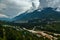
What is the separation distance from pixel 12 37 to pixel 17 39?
4.29 meters

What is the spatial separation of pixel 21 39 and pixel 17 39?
15.5ft

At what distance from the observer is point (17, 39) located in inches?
4368

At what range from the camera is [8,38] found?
113 m

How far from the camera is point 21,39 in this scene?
378ft

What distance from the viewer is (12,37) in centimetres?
11406

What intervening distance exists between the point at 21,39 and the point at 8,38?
7098 millimetres

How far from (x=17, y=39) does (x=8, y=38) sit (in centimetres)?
537

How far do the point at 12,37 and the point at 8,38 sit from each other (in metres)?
2.26
